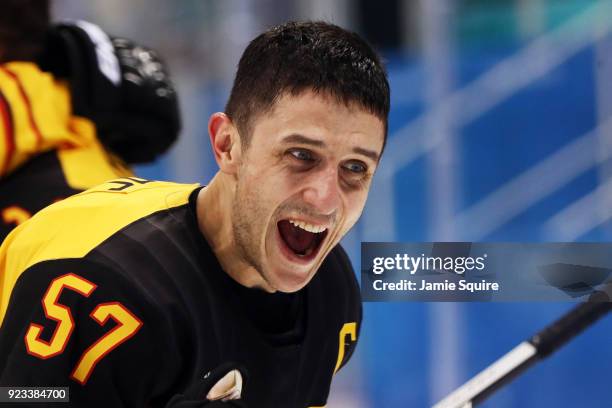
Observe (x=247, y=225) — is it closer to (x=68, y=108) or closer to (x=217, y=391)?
(x=217, y=391)

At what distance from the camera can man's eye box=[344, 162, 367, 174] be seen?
959 mm

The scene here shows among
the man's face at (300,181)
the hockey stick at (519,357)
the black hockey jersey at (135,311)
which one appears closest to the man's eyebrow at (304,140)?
the man's face at (300,181)

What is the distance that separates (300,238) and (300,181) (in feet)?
0.25

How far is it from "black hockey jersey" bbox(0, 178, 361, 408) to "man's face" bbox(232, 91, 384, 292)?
0.18 feet

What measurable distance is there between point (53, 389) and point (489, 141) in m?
0.70

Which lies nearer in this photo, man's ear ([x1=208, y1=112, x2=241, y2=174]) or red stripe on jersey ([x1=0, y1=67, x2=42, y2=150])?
man's ear ([x1=208, y1=112, x2=241, y2=174])

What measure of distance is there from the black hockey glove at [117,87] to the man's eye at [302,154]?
53cm

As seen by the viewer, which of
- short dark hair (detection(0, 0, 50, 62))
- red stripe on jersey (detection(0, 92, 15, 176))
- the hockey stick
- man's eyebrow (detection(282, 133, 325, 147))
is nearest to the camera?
man's eyebrow (detection(282, 133, 325, 147))

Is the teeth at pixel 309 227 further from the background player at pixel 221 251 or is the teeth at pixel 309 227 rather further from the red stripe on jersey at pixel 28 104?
the red stripe on jersey at pixel 28 104

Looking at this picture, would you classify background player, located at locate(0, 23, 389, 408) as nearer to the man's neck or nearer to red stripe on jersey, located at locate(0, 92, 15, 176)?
the man's neck

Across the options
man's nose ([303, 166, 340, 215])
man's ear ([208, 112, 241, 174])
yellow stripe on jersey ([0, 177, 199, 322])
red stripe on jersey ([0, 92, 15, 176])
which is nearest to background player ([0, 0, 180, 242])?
red stripe on jersey ([0, 92, 15, 176])

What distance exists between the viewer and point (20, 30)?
1381 millimetres

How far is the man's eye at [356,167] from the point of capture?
96 cm

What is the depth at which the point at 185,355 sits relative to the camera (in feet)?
3.20
